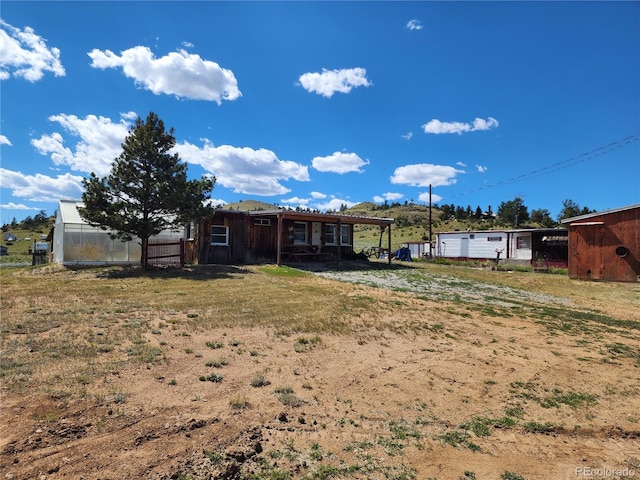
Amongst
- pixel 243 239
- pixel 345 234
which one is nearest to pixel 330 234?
pixel 345 234

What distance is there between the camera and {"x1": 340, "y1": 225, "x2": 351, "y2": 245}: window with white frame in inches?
990

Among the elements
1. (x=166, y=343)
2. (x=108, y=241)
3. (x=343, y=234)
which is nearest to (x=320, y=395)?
(x=166, y=343)

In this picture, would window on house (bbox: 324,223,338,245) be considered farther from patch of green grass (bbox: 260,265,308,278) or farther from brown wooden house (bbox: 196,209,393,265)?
patch of green grass (bbox: 260,265,308,278)

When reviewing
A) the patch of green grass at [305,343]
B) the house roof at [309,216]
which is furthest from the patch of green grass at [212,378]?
the house roof at [309,216]

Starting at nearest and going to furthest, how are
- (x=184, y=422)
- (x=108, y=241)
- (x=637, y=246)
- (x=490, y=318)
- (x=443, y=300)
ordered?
(x=184, y=422) → (x=490, y=318) → (x=443, y=300) → (x=637, y=246) → (x=108, y=241)

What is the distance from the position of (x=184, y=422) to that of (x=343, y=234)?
22173 millimetres

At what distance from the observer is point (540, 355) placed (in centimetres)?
598

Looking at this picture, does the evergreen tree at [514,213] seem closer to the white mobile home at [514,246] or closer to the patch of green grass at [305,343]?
the white mobile home at [514,246]

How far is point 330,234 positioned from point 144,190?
12350mm

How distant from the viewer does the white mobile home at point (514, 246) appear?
26.9m

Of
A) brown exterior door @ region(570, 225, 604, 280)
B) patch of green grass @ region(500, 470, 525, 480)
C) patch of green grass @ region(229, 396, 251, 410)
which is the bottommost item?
patch of green grass @ region(500, 470, 525, 480)

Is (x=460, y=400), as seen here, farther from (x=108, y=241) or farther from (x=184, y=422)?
(x=108, y=241)

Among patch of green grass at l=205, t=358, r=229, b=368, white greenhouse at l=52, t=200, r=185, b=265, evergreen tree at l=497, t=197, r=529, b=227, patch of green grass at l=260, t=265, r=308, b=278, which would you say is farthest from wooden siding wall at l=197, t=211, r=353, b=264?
evergreen tree at l=497, t=197, r=529, b=227

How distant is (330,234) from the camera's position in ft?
80.8
